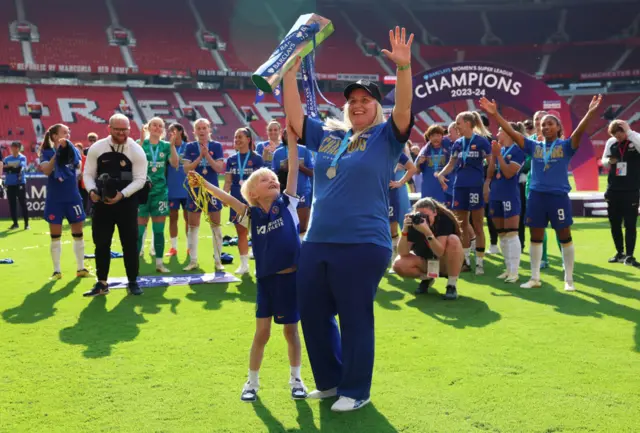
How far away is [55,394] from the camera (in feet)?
13.0

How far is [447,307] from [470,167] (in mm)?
2474

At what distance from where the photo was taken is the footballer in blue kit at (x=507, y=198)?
780cm

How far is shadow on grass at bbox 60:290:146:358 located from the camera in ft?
16.8

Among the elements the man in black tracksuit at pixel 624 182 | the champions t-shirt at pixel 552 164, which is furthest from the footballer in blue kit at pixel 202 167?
the man in black tracksuit at pixel 624 182

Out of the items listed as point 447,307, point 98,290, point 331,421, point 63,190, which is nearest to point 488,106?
point 447,307

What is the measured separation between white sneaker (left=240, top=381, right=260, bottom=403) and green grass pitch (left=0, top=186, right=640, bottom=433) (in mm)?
50

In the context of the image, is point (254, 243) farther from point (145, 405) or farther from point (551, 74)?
point (551, 74)

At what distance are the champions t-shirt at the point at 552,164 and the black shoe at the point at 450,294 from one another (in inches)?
Answer: 58.3

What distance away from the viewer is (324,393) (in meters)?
3.94

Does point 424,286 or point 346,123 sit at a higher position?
point 346,123

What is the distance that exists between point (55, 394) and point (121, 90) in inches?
1695

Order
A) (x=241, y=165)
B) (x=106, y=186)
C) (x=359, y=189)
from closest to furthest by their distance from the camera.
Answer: (x=359, y=189), (x=106, y=186), (x=241, y=165)

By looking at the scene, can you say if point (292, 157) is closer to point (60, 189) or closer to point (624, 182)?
point (60, 189)

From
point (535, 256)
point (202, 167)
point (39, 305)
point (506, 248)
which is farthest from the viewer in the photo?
point (202, 167)
